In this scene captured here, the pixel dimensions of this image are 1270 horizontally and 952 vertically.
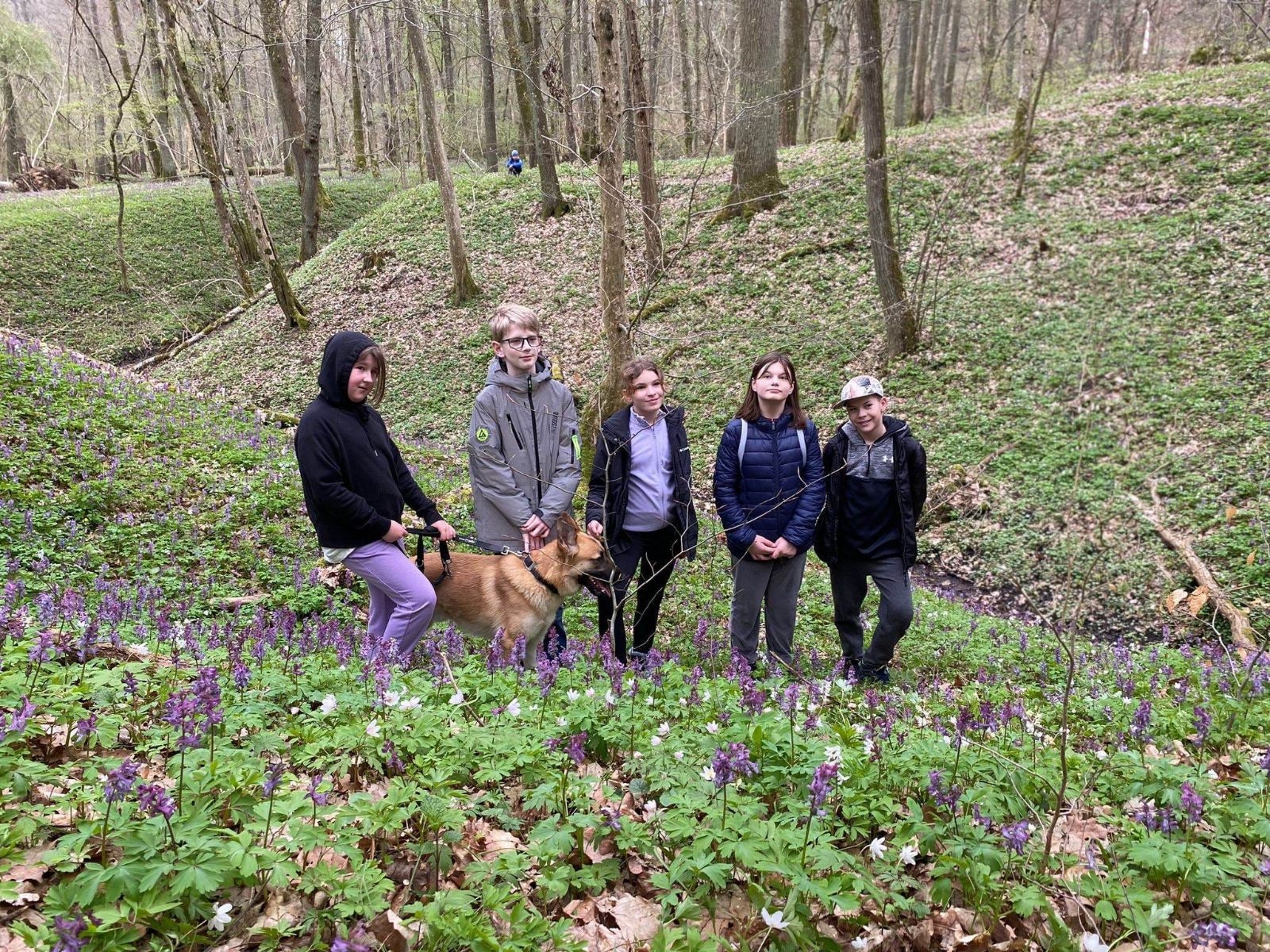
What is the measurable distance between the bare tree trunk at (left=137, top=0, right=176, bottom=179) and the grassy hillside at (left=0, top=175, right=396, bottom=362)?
2.53 metres

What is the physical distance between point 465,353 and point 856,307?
8786 mm

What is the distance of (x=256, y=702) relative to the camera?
3.14m

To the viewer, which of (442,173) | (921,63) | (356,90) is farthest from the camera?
(356,90)

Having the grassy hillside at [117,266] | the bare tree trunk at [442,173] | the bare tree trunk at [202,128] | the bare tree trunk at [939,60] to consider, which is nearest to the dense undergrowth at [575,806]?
the bare tree trunk at [442,173]

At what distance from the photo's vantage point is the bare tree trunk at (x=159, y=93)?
1948cm

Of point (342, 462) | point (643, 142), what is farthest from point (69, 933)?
point (643, 142)

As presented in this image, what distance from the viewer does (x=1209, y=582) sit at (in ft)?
25.7

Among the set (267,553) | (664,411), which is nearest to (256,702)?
(664,411)

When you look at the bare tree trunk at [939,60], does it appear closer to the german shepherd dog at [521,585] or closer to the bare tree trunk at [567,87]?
the bare tree trunk at [567,87]

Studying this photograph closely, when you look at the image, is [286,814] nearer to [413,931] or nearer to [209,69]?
[413,931]

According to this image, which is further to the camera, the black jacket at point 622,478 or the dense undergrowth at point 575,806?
the black jacket at point 622,478

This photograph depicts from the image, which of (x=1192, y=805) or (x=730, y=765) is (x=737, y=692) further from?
(x=1192, y=805)

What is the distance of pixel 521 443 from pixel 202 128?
18.6m

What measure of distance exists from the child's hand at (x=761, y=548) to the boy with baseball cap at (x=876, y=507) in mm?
533
